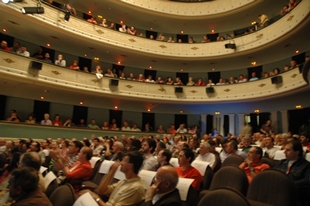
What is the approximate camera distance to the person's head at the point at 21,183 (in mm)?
2139

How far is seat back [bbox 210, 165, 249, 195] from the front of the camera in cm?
299

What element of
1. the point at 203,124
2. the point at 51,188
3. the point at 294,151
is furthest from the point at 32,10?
the point at 203,124

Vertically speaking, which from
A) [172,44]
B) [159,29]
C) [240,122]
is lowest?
[240,122]

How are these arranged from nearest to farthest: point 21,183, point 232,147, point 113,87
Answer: point 21,183, point 232,147, point 113,87

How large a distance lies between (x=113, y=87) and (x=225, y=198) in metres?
11.3

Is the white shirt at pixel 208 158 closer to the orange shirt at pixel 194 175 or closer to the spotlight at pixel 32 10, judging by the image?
the orange shirt at pixel 194 175

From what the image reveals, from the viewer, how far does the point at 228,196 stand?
1936mm

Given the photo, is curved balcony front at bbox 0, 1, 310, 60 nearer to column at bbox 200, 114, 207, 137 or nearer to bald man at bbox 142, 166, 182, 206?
column at bbox 200, 114, 207, 137

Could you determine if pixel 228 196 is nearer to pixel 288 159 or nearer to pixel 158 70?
pixel 288 159

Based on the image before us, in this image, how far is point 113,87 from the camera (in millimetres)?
12797

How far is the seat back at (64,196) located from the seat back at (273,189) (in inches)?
75.7

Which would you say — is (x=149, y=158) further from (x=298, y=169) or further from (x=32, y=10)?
(x=32, y=10)

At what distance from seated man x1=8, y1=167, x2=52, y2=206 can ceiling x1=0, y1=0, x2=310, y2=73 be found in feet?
29.7

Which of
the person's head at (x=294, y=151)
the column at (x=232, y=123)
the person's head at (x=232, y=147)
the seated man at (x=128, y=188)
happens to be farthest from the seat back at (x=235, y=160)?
the column at (x=232, y=123)
